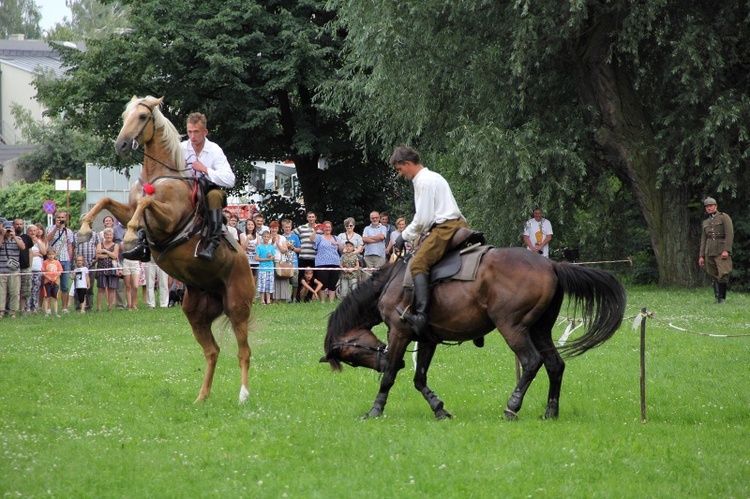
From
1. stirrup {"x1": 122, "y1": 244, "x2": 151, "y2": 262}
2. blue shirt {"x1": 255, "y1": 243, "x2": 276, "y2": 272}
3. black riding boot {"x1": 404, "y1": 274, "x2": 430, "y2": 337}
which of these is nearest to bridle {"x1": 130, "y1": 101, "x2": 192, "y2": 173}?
stirrup {"x1": 122, "y1": 244, "x2": 151, "y2": 262}

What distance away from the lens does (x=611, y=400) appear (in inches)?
472

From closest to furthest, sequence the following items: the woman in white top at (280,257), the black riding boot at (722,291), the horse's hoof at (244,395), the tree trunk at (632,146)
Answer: the horse's hoof at (244,395), the black riding boot at (722,291), the woman in white top at (280,257), the tree trunk at (632,146)

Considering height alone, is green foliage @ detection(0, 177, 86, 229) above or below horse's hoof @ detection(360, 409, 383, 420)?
above

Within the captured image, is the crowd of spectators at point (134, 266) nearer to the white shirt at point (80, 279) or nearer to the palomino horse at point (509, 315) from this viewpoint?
the white shirt at point (80, 279)

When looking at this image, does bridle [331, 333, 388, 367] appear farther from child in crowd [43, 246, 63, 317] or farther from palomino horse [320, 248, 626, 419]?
child in crowd [43, 246, 63, 317]

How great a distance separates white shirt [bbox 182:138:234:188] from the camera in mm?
12180

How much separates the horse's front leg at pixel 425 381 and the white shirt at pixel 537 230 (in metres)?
15.9

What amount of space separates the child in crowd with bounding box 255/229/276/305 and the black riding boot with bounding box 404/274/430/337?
570 inches

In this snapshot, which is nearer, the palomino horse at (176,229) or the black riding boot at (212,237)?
the palomino horse at (176,229)

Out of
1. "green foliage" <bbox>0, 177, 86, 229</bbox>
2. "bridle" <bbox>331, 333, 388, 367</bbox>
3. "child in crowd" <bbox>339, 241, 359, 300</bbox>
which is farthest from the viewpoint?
"green foliage" <bbox>0, 177, 86, 229</bbox>

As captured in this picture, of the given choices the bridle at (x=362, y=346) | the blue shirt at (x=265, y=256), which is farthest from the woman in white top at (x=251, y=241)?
the bridle at (x=362, y=346)

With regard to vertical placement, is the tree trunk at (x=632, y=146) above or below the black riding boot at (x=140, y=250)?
above

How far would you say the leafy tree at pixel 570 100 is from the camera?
25.6 m

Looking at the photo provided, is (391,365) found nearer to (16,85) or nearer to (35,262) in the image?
(35,262)
